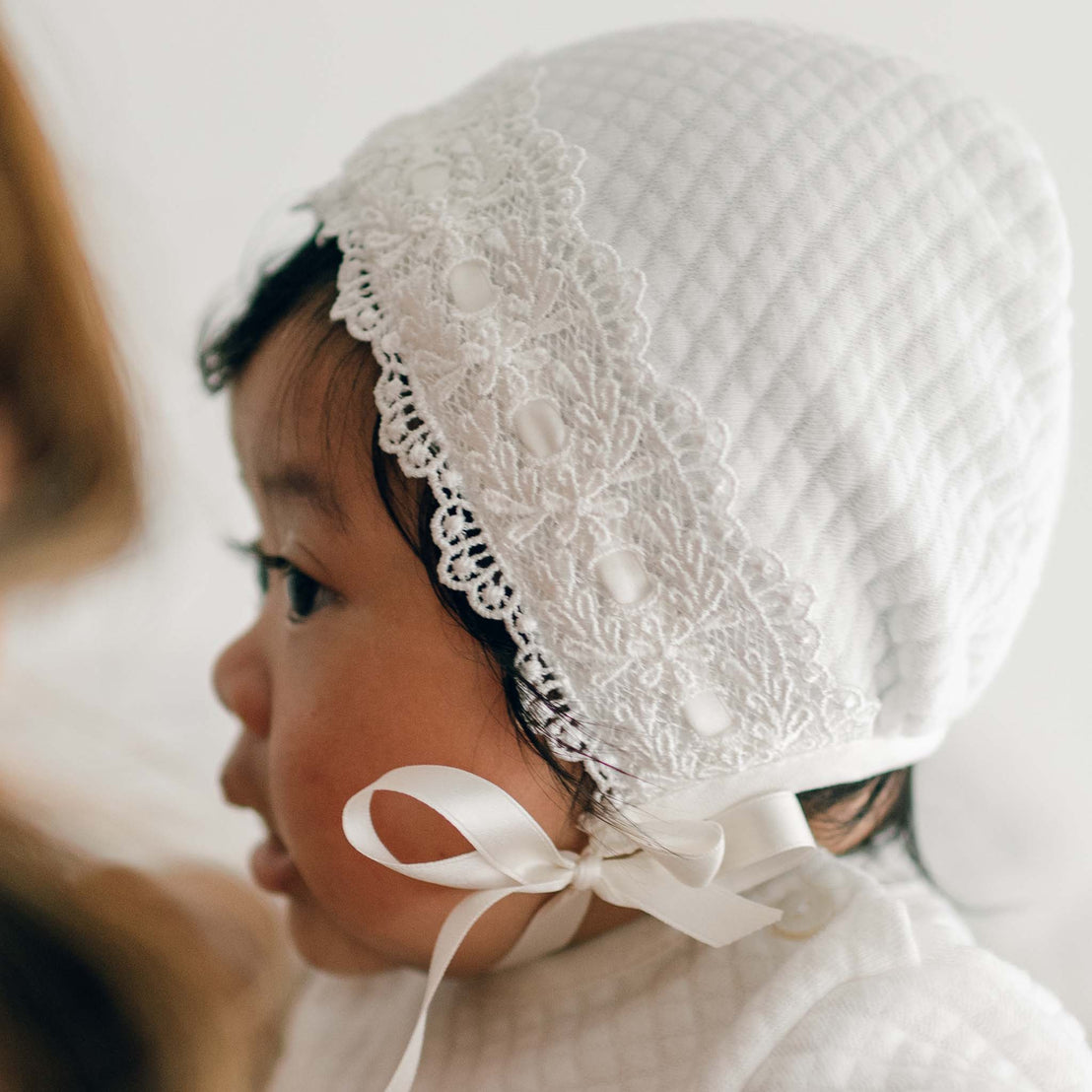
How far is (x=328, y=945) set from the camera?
2.60 ft

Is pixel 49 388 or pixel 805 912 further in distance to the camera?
pixel 49 388

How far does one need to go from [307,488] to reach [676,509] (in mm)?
243

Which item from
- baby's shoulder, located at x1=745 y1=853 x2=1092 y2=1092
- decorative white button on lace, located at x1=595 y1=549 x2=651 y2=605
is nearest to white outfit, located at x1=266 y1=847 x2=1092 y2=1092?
baby's shoulder, located at x1=745 y1=853 x2=1092 y2=1092

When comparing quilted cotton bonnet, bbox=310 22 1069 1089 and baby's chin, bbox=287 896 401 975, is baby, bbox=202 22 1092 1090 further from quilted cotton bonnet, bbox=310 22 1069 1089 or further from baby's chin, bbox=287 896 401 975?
baby's chin, bbox=287 896 401 975

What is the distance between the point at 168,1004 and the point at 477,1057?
0.23 meters

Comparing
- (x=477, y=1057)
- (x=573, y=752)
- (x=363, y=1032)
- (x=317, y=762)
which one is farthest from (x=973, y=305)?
(x=363, y=1032)

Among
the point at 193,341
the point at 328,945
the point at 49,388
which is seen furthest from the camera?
the point at 193,341

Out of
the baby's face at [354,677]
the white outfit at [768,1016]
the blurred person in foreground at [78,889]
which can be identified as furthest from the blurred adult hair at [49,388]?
the white outfit at [768,1016]

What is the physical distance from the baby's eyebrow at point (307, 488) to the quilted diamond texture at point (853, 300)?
0.22 metres

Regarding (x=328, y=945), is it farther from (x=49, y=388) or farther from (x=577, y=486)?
(x=49, y=388)

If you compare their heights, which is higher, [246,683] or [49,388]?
[49,388]

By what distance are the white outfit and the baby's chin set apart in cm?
8

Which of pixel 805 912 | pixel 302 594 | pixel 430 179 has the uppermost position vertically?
pixel 430 179

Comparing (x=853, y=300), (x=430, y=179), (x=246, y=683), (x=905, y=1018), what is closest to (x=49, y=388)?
(x=246, y=683)
